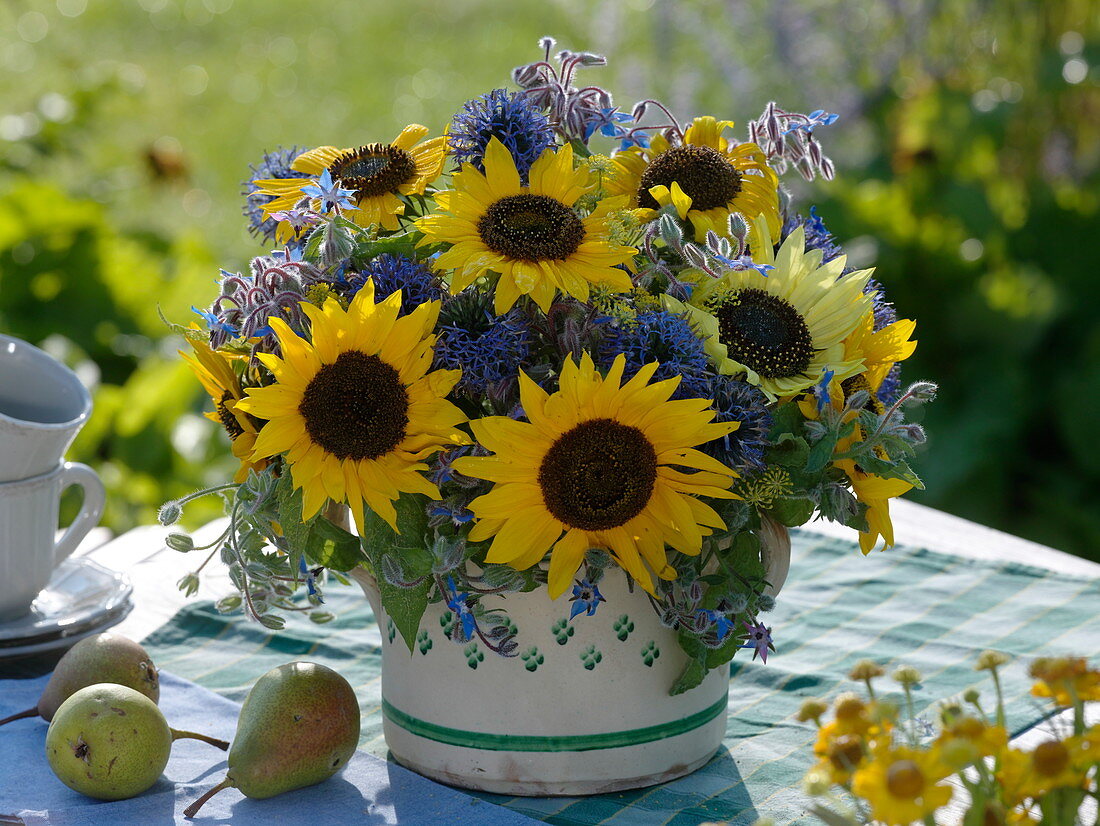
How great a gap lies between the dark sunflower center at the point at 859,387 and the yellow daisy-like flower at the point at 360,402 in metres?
0.25

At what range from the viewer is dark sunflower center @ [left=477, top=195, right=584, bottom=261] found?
0.69 metres

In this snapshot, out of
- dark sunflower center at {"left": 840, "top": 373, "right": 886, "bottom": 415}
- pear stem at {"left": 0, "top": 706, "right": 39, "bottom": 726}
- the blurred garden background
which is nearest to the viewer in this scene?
dark sunflower center at {"left": 840, "top": 373, "right": 886, "bottom": 415}

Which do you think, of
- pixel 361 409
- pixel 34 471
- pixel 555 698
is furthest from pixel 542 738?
pixel 34 471

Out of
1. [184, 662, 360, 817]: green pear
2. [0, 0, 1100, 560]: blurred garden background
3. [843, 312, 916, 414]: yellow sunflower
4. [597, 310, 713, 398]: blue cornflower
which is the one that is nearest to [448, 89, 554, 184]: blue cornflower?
[597, 310, 713, 398]: blue cornflower

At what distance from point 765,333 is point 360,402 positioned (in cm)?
23

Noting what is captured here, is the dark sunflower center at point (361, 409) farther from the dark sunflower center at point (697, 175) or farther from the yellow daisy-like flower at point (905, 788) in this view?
the yellow daisy-like flower at point (905, 788)

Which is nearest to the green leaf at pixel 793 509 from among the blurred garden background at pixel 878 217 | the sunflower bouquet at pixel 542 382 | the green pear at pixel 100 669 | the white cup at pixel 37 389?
the sunflower bouquet at pixel 542 382

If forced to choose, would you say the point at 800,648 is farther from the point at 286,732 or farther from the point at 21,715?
the point at 21,715

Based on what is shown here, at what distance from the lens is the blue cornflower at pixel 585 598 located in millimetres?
713

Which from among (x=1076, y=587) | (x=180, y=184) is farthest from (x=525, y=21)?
(x=1076, y=587)

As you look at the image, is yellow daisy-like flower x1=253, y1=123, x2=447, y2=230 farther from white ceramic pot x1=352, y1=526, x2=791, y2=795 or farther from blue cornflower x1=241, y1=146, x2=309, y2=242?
white ceramic pot x1=352, y1=526, x2=791, y2=795

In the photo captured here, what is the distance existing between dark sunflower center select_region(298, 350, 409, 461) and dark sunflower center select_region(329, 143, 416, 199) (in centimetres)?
13

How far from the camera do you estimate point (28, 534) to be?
0.97 meters

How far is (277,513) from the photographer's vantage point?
0.75 meters
